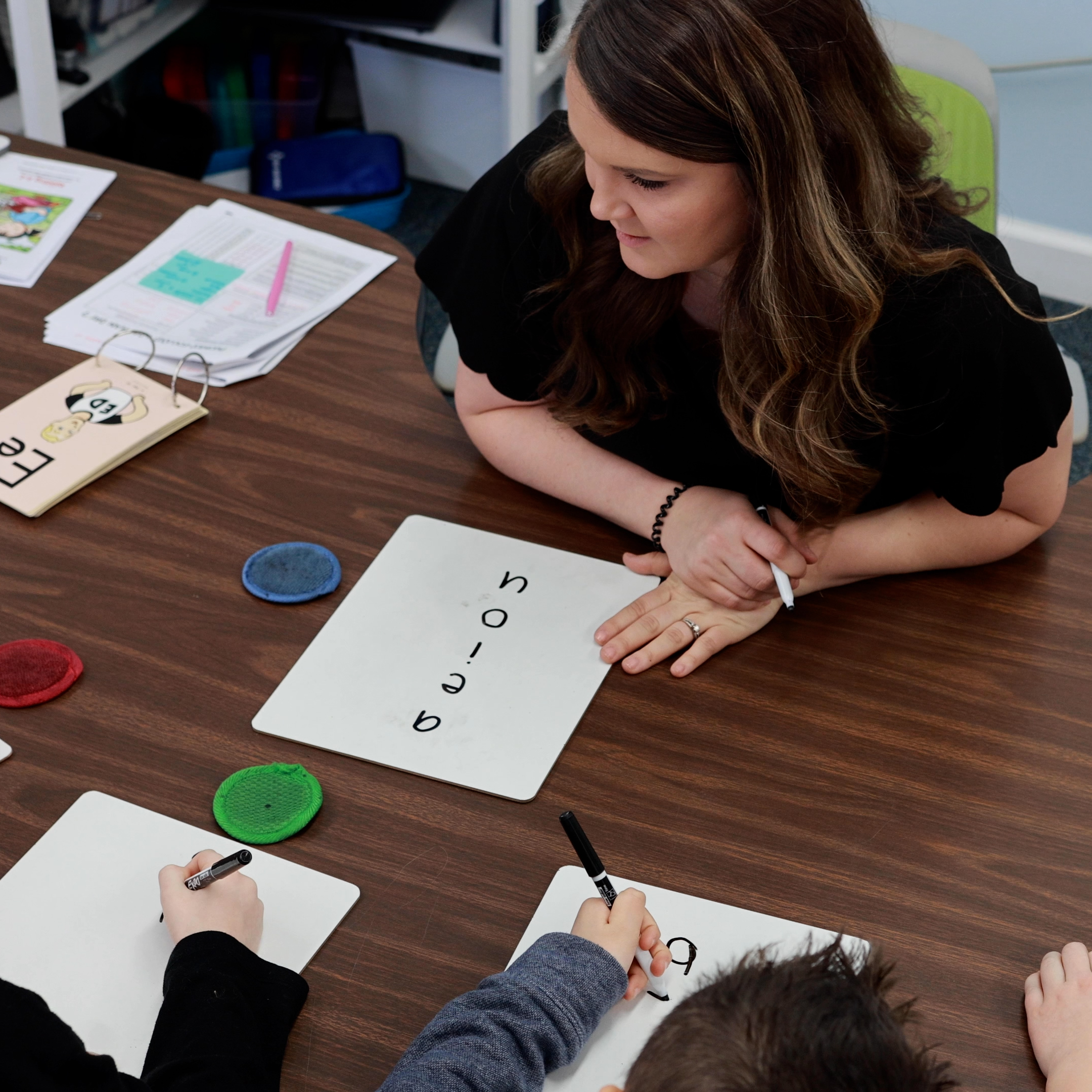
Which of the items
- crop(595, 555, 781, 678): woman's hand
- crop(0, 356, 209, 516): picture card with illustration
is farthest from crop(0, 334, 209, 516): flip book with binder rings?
crop(595, 555, 781, 678): woman's hand

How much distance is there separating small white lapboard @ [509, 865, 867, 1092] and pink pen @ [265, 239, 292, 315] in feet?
2.57

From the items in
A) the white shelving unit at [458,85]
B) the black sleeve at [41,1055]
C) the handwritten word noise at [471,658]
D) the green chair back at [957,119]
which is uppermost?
the green chair back at [957,119]

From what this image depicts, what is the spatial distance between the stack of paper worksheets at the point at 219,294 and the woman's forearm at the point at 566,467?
28 cm

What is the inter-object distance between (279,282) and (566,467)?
46 centimetres

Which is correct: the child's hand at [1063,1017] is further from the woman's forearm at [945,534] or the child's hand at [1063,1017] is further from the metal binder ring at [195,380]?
the metal binder ring at [195,380]

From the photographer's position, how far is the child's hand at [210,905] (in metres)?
0.80

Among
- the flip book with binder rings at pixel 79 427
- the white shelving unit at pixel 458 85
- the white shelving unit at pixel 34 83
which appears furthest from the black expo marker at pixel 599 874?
the white shelving unit at pixel 458 85

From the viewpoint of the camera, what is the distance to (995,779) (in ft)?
3.01

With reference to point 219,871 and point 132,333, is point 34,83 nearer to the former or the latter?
point 132,333

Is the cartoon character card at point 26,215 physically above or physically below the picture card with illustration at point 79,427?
below

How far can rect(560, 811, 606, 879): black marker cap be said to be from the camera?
0.82 metres

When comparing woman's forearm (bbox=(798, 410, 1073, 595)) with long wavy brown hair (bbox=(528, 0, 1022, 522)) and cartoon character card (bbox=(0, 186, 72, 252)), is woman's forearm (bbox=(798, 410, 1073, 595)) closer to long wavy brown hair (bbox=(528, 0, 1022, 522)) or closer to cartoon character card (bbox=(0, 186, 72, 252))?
long wavy brown hair (bbox=(528, 0, 1022, 522))

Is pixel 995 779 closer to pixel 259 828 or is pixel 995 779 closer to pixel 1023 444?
pixel 1023 444

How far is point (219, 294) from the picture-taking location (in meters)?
1.40
